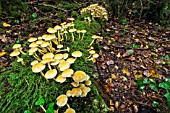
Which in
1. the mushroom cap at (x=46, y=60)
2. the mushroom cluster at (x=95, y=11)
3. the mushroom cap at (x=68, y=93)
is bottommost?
the mushroom cap at (x=68, y=93)

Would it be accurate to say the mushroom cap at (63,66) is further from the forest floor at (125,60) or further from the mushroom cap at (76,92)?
the forest floor at (125,60)

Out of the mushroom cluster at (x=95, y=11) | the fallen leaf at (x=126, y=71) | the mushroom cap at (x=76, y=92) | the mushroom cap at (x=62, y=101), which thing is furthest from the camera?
the mushroom cluster at (x=95, y=11)

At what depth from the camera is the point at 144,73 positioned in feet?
12.9

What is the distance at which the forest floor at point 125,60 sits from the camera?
329cm

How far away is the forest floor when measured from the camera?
10.8 ft

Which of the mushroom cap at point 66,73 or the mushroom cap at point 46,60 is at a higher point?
the mushroom cap at point 46,60

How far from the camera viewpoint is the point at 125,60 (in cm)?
419

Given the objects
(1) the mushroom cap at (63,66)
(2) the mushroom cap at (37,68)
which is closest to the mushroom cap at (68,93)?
(1) the mushroom cap at (63,66)

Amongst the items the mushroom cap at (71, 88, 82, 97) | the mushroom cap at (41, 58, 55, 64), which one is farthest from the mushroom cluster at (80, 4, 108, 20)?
the mushroom cap at (71, 88, 82, 97)

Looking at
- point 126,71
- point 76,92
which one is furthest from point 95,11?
point 76,92

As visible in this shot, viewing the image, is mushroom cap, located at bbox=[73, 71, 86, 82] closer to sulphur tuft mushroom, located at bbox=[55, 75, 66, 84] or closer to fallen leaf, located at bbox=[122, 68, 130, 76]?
sulphur tuft mushroom, located at bbox=[55, 75, 66, 84]

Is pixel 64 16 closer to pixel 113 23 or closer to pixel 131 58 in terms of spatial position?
pixel 113 23

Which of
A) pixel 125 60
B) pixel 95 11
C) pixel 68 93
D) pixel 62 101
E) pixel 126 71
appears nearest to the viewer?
pixel 62 101

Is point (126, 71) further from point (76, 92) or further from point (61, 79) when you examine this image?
point (61, 79)
